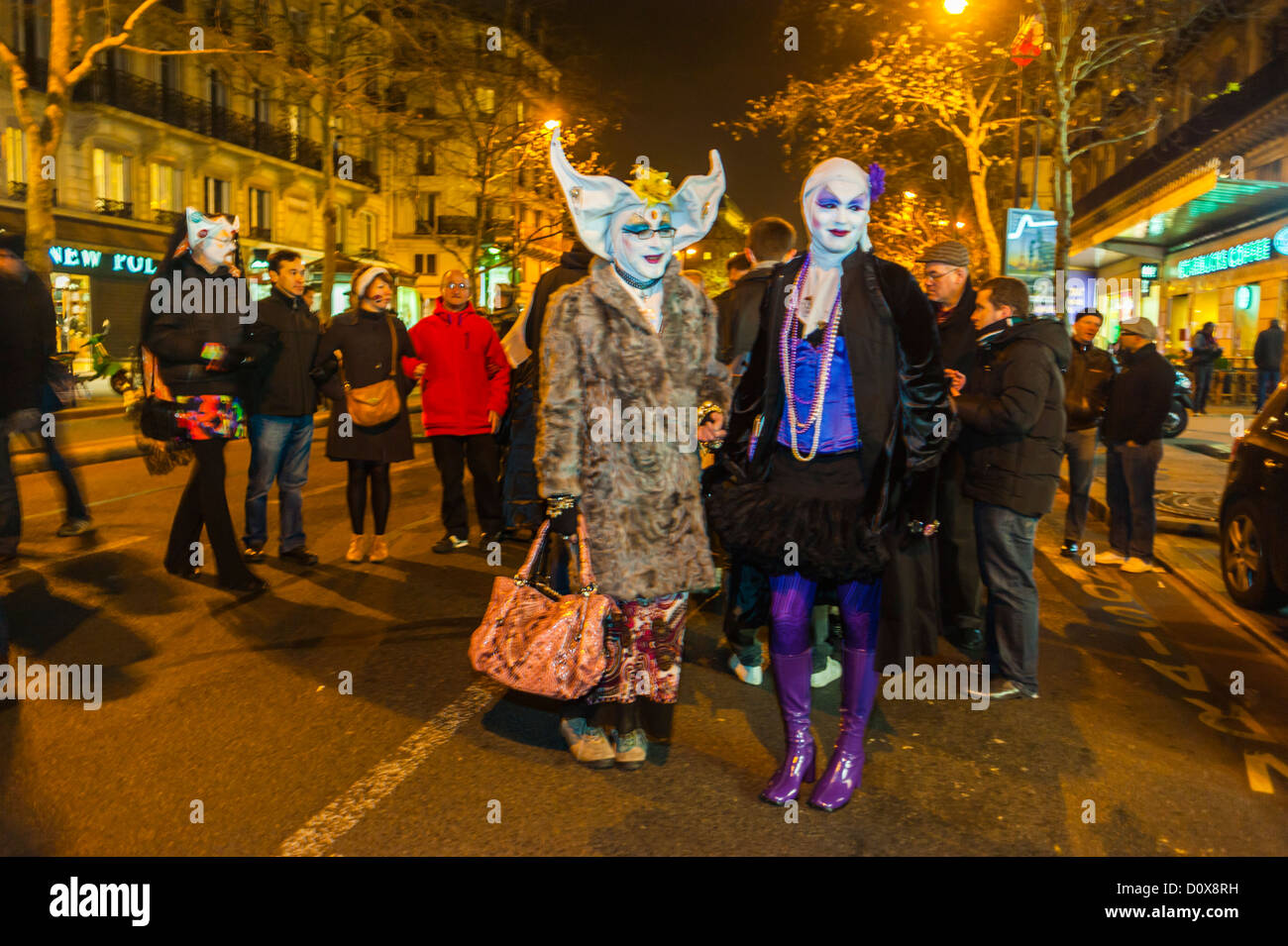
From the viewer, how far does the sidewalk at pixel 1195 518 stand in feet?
21.5

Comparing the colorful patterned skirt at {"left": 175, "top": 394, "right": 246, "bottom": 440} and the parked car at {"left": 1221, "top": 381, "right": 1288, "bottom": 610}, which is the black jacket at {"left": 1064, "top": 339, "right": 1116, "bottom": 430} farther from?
the colorful patterned skirt at {"left": 175, "top": 394, "right": 246, "bottom": 440}

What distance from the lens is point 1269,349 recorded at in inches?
757

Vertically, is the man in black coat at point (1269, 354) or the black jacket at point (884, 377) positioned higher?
the man in black coat at point (1269, 354)

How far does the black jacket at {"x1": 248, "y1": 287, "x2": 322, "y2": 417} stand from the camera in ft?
22.4

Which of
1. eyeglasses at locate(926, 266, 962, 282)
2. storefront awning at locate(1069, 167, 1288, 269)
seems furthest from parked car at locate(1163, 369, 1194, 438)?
storefront awning at locate(1069, 167, 1288, 269)

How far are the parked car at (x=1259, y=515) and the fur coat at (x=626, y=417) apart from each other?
400 centimetres

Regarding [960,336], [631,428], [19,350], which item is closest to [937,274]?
[960,336]

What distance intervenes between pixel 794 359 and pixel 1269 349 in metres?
19.0

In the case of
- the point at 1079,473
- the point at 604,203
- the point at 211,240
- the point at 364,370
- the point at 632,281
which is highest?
the point at 211,240

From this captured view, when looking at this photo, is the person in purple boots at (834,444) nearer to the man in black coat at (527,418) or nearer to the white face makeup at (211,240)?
the man in black coat at (527,418)

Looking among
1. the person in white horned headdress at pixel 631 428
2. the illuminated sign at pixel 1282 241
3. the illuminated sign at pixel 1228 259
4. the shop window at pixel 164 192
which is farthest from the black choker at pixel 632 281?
the shop window at pixel 164 192

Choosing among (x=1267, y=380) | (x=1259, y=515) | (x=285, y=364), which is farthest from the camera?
(x=1267, y=380)

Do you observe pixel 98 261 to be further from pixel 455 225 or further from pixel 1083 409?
pixel 455 225

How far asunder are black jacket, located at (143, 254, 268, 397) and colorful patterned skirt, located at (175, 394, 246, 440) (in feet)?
0.14
